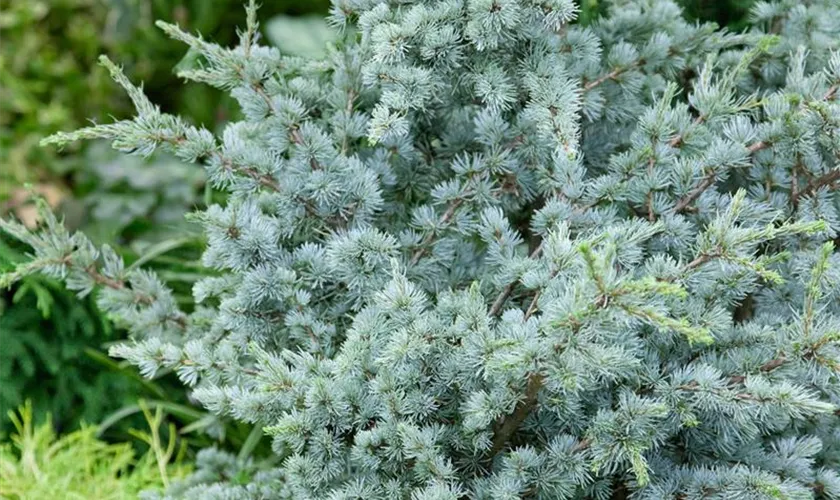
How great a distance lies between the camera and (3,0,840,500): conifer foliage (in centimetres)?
108

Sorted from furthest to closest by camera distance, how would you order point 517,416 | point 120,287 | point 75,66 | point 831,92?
point 75,66, point 120,287, point 831,92, point 517,416

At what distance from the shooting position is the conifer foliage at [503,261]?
108cm

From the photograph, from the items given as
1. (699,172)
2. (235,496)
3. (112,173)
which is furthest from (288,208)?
(112,173)

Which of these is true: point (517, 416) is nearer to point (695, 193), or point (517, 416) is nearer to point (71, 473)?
point (695, 193)

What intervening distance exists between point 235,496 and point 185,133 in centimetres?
53

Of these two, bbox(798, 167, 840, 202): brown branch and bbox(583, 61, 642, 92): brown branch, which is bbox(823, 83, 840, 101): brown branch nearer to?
bbox(798, 167, 840, 202): brown branch

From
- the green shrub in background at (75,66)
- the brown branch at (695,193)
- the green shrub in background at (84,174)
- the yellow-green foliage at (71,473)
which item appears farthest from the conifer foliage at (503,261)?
the green shrub in background at (75,66)

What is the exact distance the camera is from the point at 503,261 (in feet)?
3.98

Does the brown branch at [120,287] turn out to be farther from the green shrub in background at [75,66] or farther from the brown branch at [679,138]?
the green shrub in background at [75,66]

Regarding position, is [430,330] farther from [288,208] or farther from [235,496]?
[235,496]

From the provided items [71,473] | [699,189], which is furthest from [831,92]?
[71,473]

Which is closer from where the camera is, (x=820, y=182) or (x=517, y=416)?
(x=517, y=416)

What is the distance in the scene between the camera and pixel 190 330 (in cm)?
145

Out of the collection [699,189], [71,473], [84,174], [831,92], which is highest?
[831,92]
